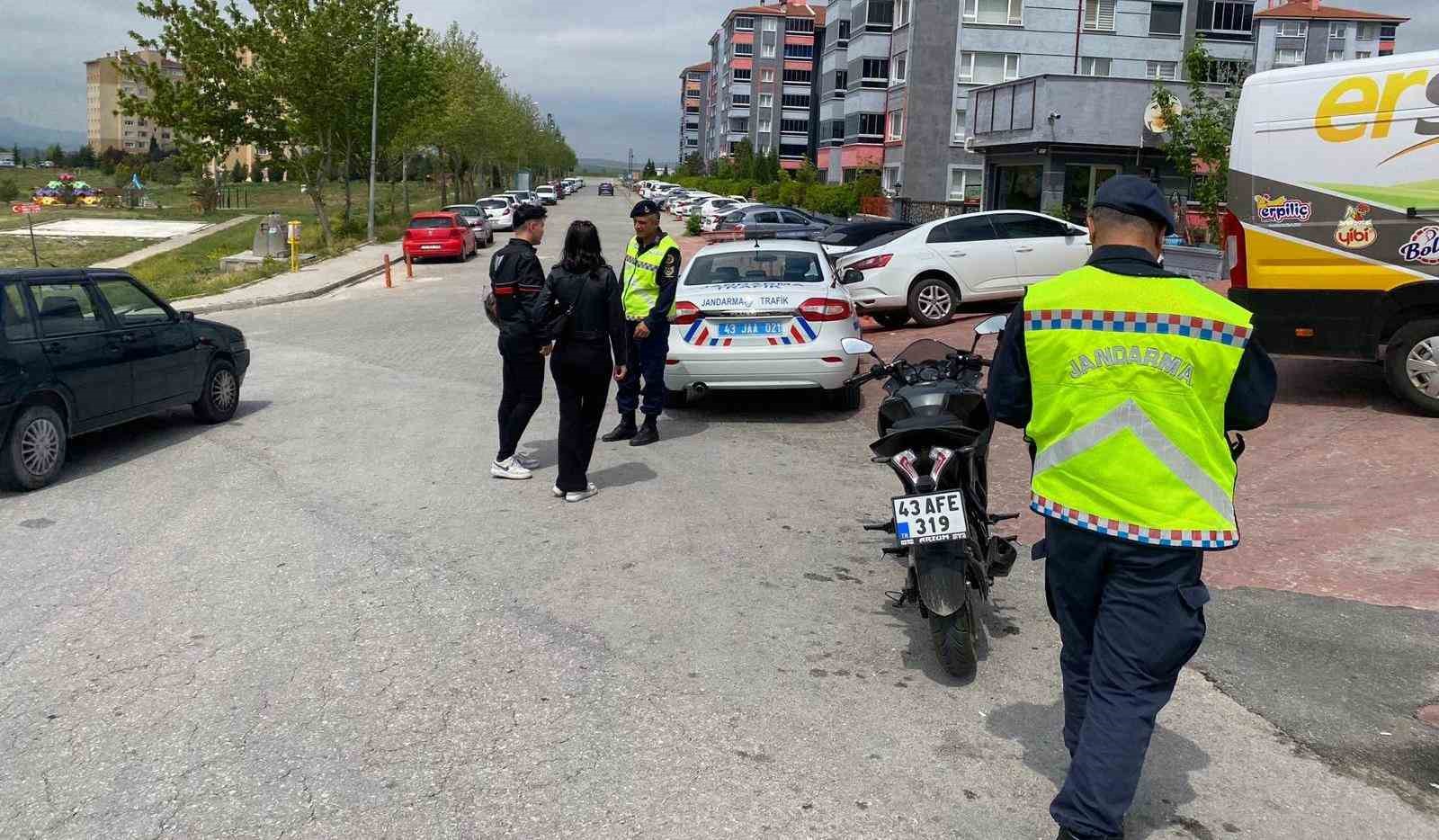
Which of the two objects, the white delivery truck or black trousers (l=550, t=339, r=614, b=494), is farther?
the white delivery truck

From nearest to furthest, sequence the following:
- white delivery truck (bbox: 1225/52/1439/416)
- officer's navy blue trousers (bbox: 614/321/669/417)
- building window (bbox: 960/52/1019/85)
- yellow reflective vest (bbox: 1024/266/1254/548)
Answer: yellow reflective vest (bbox: 1024/266/1254/548)
white delivery truck (bbox: 1225/52/1439/416)
officer's navy blue trousers (bbox: 614/321/669/417)
building window (bbox: 960/52/1019/85)

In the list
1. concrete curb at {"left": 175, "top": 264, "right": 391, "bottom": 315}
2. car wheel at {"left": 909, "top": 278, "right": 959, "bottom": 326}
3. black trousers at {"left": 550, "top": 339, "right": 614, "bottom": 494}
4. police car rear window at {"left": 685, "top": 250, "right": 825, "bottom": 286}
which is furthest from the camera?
concrete curb at {"left": 175, "top": 264, "right": 391, "bottom": 315}

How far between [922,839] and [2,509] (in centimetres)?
642

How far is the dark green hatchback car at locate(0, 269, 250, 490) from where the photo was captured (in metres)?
7.85

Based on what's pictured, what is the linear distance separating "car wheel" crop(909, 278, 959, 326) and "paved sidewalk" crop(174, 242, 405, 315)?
12.3 m

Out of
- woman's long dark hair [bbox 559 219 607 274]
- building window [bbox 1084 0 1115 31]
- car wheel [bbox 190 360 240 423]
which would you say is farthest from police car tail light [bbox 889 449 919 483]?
building window [bbox 1084 0 1115 31]

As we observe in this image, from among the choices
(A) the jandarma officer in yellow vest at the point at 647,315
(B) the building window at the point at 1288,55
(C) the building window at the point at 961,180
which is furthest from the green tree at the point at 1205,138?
(B) the building window at the point at 1288,55

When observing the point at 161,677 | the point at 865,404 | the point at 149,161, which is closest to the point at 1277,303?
the point at 865,404

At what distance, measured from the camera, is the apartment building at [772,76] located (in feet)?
362

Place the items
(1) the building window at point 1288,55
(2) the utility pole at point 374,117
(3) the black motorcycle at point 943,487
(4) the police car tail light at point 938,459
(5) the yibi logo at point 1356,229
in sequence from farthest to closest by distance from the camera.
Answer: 1. (1) the building window at point 1288,55
2. (2) the utility pole at point 374,117
3. (5) the yibi logo at point 1356,229
4. (4) the police car tail light at point 938,459
5. (3) the black motorcycle at point 943,487

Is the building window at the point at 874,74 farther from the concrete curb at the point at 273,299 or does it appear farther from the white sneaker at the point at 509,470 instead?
the white sneaker at the point at 509,470

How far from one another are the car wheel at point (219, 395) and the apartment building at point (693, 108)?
148 metres

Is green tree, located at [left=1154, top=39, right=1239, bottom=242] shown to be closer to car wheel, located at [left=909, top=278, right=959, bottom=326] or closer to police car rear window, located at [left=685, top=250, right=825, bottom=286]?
car wheel, located at [left=909, top=278, right=959, bottom=326]

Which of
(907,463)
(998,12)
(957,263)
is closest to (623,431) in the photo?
(907,463)
